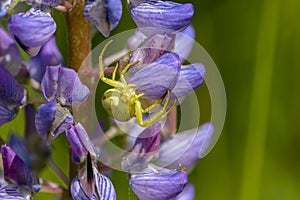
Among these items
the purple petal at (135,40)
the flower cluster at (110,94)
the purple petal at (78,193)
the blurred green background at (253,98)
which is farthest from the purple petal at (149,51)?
the blurred green background at (253,98)

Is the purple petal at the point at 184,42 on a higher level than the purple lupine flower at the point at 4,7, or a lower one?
lower

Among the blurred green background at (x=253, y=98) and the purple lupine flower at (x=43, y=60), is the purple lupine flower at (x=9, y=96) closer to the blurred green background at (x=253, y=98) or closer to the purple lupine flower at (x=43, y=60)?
the purple lupine flower at (x=43, y=60)

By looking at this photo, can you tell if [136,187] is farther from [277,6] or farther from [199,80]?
[277,6]

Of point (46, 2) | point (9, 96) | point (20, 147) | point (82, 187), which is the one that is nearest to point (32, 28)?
point (46, 2)

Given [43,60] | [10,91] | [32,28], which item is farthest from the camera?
[43,60]

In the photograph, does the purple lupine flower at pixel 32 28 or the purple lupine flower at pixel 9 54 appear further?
the purple lupine flower at pixel 9 54

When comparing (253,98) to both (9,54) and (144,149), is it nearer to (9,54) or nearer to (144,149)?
(144,149)
